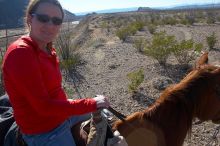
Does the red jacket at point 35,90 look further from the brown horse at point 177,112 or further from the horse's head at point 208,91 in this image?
the horse's head at point 208,91

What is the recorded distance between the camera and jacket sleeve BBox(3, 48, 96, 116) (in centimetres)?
256

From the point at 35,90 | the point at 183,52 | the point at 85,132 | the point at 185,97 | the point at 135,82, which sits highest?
the point at 35,90

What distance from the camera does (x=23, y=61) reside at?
2.56 m

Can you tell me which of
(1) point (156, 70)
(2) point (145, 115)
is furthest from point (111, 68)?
(2) point (145, 115)

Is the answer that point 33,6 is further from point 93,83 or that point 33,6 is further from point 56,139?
point 93,83

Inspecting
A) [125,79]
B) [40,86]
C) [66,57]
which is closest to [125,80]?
[125,79]

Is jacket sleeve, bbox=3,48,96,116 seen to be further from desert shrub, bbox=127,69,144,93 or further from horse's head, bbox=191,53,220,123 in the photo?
desert shrub, bbox=127,69,144,93

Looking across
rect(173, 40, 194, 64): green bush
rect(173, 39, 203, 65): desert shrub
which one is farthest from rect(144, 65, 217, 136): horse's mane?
rect(173, 40, 194, 64): green bush

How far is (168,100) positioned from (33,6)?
1.45 m

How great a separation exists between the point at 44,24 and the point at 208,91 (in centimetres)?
158

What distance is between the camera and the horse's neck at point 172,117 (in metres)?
3.37

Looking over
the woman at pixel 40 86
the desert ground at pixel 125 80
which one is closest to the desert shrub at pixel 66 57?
the desert ground at pixel 125 80

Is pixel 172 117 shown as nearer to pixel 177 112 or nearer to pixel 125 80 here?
pixel 177 112

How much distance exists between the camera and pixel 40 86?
2604mm
